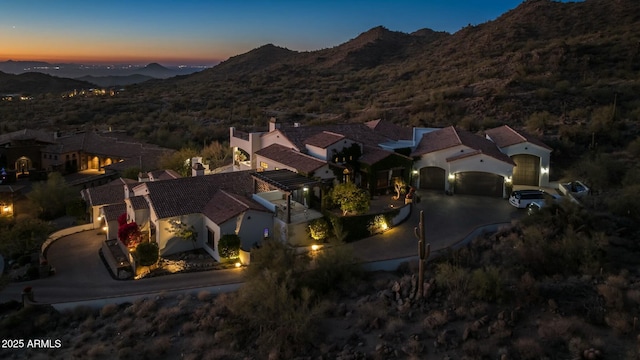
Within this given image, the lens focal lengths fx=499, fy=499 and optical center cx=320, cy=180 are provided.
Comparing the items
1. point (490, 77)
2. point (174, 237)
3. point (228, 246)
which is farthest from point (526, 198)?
point (490, 77)


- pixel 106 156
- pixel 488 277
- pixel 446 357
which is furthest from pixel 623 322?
pixel 106 156

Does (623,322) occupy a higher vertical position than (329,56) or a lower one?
lower

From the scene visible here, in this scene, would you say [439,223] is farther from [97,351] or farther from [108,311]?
[97,351]

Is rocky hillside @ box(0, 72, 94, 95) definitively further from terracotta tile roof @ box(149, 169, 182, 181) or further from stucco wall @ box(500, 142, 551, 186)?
stucco wall @ box(500, 142, 551, 186)

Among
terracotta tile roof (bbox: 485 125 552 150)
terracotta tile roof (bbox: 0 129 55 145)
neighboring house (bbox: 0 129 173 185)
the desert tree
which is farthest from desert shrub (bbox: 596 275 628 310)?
terracotta tile roof (bbox: 0 129 55 145)

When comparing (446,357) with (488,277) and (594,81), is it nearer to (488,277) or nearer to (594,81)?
(488,277)

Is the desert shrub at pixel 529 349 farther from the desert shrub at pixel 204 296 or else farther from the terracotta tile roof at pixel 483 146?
the terracotta tile roof at pixel 483 146
